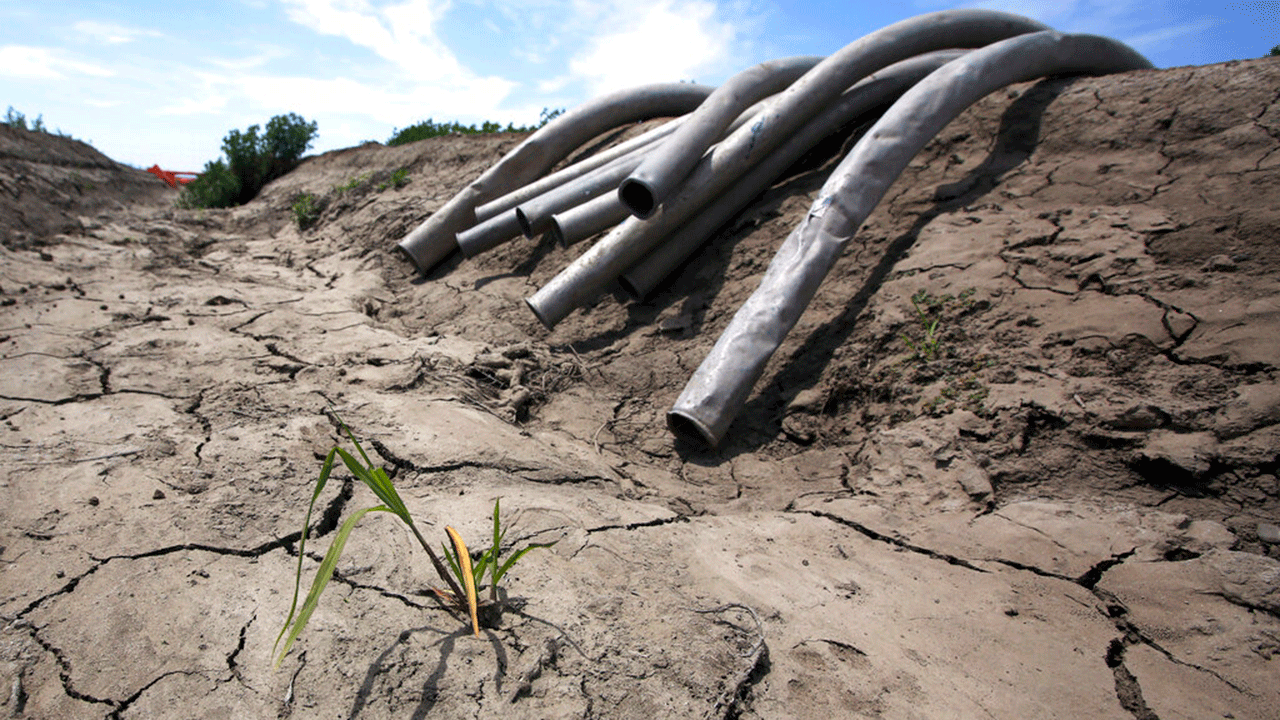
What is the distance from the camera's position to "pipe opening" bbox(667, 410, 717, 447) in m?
2.79

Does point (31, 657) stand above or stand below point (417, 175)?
below

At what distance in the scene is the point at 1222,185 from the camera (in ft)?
9.45

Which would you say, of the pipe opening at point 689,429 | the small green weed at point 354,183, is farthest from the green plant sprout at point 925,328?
the small green weed at point 354,183

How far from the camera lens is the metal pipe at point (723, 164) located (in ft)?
12.7

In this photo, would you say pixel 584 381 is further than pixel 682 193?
No

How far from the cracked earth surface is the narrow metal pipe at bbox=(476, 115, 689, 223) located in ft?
3.63

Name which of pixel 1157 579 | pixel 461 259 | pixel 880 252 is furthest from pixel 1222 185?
pixel 461 259

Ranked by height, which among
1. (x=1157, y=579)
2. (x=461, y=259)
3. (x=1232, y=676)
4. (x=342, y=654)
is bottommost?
(x=342, y=654)

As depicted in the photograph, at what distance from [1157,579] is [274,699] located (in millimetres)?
2318

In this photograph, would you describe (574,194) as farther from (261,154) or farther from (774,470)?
(261,154)

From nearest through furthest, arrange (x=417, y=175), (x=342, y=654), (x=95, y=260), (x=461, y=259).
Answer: (x=342, y=654)
(x=95, y=260)
(x=461, y=259)
(x=417, y=175)

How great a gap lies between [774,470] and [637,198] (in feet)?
5.93

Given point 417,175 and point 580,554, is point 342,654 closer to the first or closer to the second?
point 580,554

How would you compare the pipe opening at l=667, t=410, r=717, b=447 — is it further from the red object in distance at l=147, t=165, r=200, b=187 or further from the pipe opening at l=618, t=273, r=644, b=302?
the red object in distance at l=147, t=165, r=200, b=187
